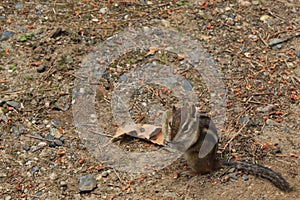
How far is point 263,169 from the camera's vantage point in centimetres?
385

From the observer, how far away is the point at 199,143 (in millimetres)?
3766

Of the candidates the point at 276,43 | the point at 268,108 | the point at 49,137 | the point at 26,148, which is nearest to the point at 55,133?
the point at 49,137

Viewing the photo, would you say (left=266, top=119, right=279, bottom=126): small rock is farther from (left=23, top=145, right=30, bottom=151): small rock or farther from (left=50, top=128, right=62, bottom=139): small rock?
(left=23, top=145, right=30, bottom=151): small rock

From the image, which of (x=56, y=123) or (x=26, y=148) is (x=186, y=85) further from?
(x=26, y=148)

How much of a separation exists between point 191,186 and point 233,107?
0.97 m

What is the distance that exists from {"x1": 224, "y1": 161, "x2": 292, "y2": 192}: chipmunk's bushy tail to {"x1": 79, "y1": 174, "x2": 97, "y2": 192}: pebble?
3.28 ft

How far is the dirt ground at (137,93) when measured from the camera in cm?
406

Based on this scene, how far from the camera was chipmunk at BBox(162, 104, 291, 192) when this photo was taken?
3727mm

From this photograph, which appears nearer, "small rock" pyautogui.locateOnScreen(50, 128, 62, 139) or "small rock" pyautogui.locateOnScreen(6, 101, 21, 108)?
"small rock" pyautogui.locateOnScreen(50, 128, 62, 139)

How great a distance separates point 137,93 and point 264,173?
146 centimetres

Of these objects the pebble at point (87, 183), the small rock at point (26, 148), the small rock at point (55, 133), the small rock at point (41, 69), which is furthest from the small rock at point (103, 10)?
the pebble at point (87, 183)

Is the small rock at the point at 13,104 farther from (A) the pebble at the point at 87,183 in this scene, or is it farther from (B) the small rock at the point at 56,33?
(A) the pebble at the point at 87,183

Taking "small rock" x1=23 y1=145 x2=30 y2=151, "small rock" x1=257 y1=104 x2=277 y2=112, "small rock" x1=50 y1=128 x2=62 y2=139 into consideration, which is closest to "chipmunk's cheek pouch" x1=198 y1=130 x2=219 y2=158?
"small rock" x1=257 y1=104 x2=277 y2=112

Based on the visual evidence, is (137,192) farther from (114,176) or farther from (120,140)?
(120,140)
